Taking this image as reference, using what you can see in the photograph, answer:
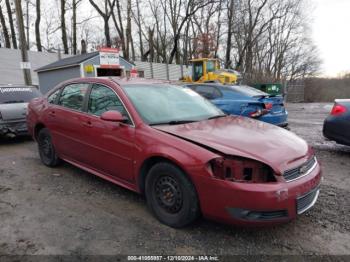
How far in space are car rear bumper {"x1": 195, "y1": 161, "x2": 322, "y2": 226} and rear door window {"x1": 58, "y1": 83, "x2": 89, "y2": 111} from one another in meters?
2.42

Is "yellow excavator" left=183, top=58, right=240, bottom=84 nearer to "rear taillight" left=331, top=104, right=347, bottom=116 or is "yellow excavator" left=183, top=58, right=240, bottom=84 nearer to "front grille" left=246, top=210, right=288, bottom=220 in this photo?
"rear taillight" left=331, top=104, right=347, bottom=116

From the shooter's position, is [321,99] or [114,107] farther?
[321,99]

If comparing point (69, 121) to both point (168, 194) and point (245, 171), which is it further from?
point (245, 171)

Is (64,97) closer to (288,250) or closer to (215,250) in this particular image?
(215,250)

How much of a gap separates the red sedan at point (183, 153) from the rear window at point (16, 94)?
12.0ft

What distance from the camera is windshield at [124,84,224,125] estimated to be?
3.51 metres

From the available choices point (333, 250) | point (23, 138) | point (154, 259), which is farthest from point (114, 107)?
point (23, 138)

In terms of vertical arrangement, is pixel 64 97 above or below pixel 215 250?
above

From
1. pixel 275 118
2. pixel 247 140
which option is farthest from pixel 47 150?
pixel 275 118

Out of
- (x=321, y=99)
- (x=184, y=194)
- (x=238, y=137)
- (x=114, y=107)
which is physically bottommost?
(x=321, y=99)

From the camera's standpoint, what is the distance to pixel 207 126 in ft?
11.0

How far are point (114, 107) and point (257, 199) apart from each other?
2.11 metres

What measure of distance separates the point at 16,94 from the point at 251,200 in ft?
23.8

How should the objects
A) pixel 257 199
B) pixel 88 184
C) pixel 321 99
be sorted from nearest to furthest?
1. pixel 257 199
2. pixel 88 184
3. pixel 321 99
